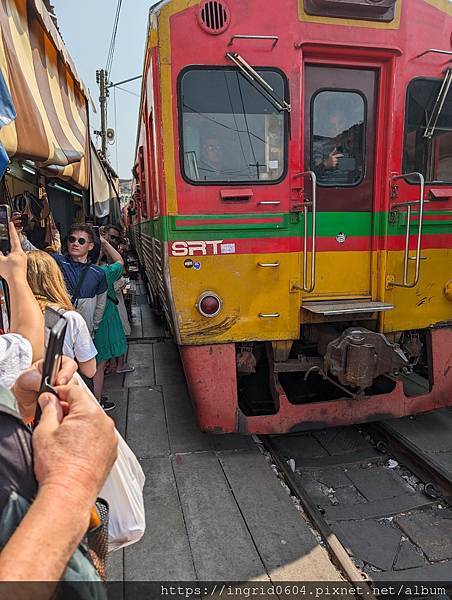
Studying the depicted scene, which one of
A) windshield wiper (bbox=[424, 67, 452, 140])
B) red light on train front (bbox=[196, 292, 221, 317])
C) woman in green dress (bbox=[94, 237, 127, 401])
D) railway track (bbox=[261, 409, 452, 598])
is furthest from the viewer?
woman in green dress (bbox=[94, 237, 127, 401])

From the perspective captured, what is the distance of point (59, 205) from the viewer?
7.99 m

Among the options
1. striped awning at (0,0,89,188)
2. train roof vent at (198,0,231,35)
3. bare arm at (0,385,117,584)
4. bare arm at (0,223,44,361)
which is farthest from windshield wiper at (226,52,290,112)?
bare arm at (0,385,117,584)

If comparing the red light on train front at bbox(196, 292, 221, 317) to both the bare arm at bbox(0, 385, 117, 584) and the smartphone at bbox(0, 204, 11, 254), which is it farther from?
the bare arm at bbox(0, 385, 117, 584)

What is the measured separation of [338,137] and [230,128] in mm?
930

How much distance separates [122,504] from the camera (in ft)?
4.98

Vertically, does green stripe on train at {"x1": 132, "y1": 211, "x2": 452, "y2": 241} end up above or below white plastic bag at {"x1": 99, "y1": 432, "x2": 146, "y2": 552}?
above

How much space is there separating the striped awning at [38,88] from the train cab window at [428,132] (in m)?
2.84

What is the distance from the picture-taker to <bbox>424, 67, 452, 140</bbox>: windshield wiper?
3.66 meters

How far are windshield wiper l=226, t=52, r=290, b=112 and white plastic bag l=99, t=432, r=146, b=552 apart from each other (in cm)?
285

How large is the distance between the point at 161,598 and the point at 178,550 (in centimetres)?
35

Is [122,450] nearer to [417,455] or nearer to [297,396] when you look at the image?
[417,455]

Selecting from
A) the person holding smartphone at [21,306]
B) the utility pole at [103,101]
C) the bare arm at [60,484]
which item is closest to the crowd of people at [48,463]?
the bare arm at [60,484]

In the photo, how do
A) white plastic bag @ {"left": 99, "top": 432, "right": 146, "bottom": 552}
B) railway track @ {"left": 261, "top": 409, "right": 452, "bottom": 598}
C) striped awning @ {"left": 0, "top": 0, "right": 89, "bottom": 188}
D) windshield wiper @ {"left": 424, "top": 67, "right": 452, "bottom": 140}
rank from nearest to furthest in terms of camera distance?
white plastic bag @ {"left": 99, "top": 432, "right": 146, "bottom": 552}
railway track @ {"left": 261, "top": 409, "right": 452, "bottom": 598}
striped awning @ {"left": 0, "top": 0, "right": 89, "bottom": 188}
windshield wiper @ {"left": 424, "top": 67, "right": 452, "bottom": 140}

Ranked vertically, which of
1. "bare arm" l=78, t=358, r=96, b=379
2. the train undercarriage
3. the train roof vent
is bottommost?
the train undercarriage
